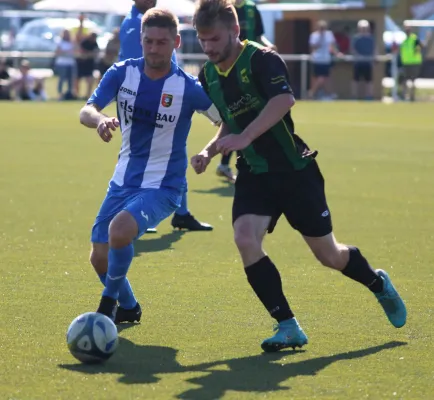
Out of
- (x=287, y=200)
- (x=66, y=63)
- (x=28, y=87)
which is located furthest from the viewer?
(x=66, y=63)

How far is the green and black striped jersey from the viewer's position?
583 centimetres

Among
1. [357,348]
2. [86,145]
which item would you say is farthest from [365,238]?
[86,145]

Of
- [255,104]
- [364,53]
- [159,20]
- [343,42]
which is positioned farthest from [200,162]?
[343,42]

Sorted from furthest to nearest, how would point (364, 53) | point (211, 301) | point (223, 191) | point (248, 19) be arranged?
point (364, 53)
point (248, 19)
point (223, 191)
point (211, 301)

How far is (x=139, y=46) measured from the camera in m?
10.4

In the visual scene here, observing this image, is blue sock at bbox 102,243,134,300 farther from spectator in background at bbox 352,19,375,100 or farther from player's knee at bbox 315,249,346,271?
spectator in background at bbox 352,19,375,100

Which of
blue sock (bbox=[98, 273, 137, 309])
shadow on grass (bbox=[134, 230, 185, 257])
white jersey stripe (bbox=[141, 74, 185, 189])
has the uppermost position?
white jersey stripe (bbox=[141, 74, 185, 189])

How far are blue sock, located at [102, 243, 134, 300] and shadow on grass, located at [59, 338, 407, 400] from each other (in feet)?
1.02

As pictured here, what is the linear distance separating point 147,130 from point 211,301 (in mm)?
1221

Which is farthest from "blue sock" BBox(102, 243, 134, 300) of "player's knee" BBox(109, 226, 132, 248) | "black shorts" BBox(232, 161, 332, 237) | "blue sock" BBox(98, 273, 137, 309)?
"black shorts" BBox(232, 161, 332, 237)

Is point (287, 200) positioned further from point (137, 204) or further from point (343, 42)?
point (343, 42)

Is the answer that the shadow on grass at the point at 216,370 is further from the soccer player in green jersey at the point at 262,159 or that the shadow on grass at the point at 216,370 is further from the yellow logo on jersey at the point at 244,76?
the yellow logo on jersey at the point at 244,76

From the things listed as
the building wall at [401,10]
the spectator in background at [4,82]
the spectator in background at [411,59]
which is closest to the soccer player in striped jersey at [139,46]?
the spectator in background at [4,82]

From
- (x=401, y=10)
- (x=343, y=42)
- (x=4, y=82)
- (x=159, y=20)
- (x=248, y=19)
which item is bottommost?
(x=401, y=10)
